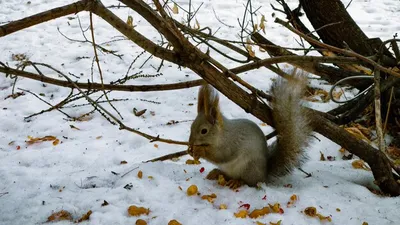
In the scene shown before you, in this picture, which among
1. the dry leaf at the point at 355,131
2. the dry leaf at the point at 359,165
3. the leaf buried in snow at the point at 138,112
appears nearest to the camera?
the dry leaf at the point at 359,165

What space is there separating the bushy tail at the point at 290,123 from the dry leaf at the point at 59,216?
45.3 inches

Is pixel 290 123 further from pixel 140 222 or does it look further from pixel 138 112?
pixel 138 112

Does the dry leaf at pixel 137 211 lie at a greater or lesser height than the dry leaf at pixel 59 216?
greater

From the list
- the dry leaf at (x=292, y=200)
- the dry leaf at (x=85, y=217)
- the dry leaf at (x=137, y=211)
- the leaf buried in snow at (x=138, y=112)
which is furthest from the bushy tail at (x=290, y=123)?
the leaf buried in snow at (x=138, y=112)

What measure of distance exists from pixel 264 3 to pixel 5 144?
4.58 metres

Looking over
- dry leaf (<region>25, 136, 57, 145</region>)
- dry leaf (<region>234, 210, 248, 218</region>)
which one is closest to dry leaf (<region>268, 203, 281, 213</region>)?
dry leaf (<region>234, 210, 248, 218</region>)

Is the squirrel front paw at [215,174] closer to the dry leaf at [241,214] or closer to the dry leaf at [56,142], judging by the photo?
the dry leaf at [241,214]

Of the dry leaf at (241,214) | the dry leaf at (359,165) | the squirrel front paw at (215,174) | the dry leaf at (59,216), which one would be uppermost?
→ the squirrel front paw at (215,174)

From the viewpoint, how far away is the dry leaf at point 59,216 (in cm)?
207

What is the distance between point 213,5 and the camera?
632 cm

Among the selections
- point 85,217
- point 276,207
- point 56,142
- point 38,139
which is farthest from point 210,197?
point 38,139

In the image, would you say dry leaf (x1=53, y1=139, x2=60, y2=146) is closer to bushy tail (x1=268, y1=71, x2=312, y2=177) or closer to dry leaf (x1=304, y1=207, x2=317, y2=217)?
bushy tail (x1=268, y1=71, x2=312, y2=177)

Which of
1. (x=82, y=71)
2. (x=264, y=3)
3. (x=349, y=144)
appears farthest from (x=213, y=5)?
(x=349, y=144)

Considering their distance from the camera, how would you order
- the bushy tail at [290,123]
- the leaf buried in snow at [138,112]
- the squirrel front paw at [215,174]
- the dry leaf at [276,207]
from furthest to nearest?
the leaf buried in snow at [138,112] → the squirrel front paw at [215,174] → the bushy tail at [290,123] → the dry leaf at [276,207]
